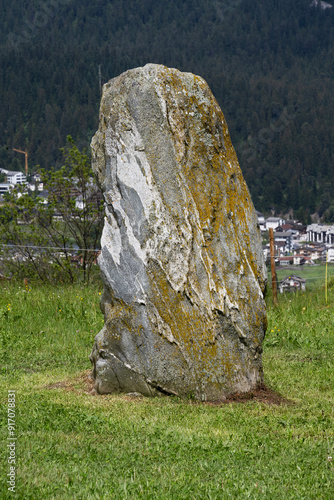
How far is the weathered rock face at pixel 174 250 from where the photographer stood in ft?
21.0

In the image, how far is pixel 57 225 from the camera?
17.4 meters

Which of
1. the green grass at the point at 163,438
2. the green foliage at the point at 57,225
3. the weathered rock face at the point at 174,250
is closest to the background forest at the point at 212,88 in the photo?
the green foliage at the point at 57,225

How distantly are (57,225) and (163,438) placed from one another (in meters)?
12.9

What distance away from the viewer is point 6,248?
1747cm

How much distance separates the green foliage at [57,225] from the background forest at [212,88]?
7098 cm

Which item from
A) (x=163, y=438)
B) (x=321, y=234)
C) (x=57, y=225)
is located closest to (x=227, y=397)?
(x=163, y=438)

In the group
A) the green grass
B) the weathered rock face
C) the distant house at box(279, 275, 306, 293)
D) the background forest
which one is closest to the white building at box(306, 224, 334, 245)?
the background forest

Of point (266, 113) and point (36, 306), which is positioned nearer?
point (36, 306)

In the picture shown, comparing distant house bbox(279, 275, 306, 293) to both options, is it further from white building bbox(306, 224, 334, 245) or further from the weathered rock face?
white building bbox(306, 224, 334, 245)

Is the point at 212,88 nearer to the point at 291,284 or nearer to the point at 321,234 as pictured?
the point at 321,234

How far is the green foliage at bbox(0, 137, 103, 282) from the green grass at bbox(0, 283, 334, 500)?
7.88m

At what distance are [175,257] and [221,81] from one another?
124 meters

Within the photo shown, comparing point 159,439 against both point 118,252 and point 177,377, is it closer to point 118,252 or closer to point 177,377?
point 177,377

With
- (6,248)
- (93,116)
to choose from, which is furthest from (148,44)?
(6,248)
